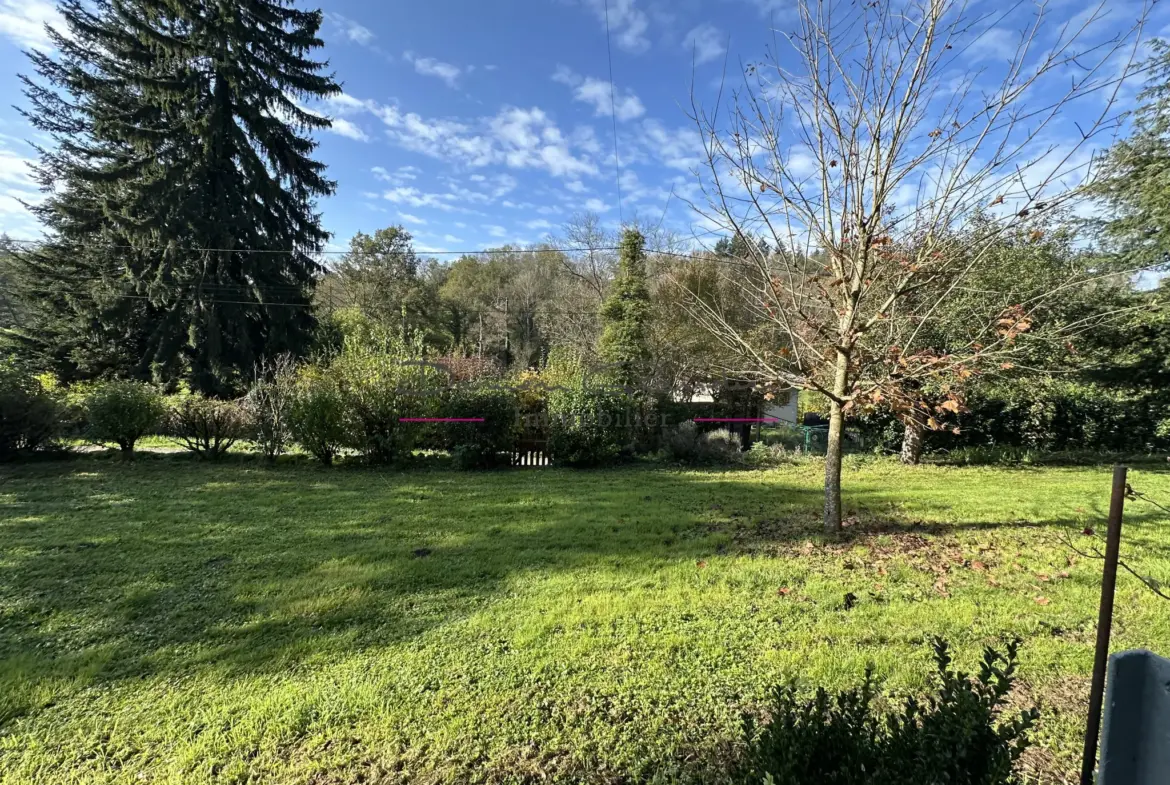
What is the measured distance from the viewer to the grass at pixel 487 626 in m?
2.05

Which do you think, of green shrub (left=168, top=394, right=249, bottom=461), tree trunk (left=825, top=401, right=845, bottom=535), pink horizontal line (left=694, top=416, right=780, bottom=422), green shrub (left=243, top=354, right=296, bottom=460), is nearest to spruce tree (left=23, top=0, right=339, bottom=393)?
green shrub (left=168, top=394, right=249, bottom=461)

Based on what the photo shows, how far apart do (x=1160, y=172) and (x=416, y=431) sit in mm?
13332

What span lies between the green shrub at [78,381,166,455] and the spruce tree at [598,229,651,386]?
10.2 meters

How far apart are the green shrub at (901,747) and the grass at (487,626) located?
683 mm

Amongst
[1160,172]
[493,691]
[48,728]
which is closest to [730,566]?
[493,691]

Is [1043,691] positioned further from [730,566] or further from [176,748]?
[176,748]

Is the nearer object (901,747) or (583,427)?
(901,747)

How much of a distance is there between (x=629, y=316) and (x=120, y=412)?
1142 cm

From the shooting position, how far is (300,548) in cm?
438

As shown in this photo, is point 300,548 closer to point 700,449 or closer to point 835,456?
point 835,456

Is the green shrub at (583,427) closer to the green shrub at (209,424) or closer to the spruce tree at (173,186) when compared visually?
the green shrub at (209,424)

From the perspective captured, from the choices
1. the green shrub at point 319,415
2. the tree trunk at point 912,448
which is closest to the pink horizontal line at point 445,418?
the green shrub at point 319,415

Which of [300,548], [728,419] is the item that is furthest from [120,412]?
[728,419]

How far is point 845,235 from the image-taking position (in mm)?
4277
